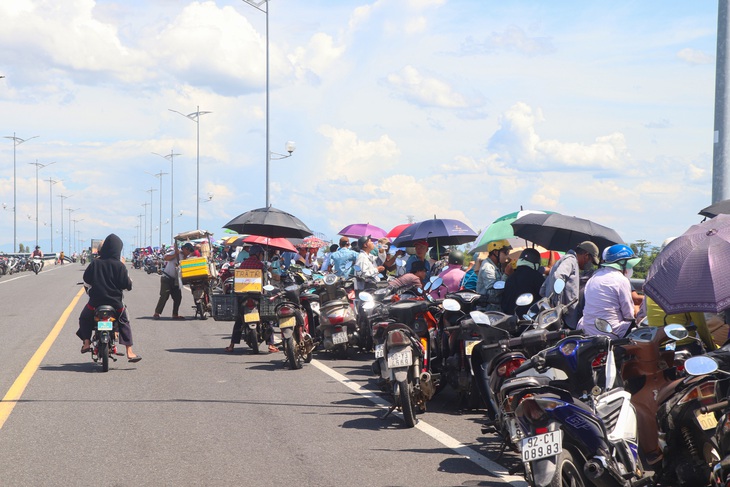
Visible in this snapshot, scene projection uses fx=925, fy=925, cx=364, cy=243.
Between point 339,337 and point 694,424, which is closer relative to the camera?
point 694,424

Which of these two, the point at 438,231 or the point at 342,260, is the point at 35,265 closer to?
the point at 342,260

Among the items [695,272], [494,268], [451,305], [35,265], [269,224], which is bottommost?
[35,265]

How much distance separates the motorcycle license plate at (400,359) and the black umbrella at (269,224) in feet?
24.4

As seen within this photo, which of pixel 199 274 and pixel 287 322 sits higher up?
pixel 199 274

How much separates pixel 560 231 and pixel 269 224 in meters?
5.19

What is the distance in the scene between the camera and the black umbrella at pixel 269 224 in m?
15.9

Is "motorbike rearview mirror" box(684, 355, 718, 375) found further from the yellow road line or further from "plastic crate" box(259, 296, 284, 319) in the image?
"plastic crate" box(259, 296, 284, 319)

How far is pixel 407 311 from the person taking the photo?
9.62 m

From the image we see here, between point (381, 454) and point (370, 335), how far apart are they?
671 cm

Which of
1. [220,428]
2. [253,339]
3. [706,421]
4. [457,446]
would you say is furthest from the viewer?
[253,339]

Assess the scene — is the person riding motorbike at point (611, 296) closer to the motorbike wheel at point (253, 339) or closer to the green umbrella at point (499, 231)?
the green umbrella at point (499, 231)

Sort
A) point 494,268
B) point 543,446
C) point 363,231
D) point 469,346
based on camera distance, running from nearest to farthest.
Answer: point 543,446, point 469,346, point 494,268, point 363,231

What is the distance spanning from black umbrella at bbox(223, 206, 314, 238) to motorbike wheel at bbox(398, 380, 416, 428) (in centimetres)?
758

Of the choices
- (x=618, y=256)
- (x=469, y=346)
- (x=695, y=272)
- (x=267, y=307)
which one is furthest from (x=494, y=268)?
(x=695, y=272)
